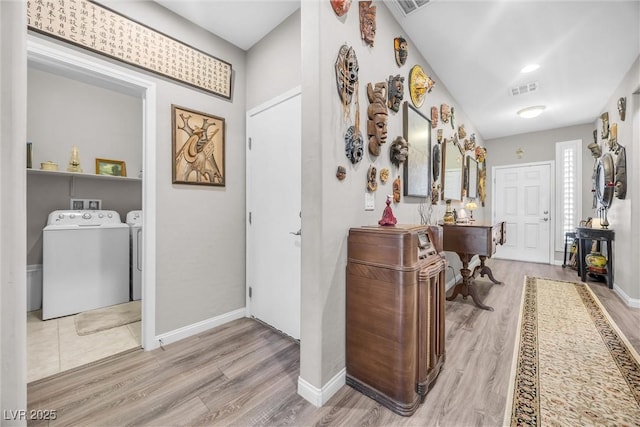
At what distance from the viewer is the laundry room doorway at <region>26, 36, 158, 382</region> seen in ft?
5.45

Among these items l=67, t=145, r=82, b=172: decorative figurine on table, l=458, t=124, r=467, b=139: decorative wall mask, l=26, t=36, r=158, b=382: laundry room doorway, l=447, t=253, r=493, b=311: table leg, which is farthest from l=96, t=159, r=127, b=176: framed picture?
l=458, t=124, r=467, b=139: decorative wall mask

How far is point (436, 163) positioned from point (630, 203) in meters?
2.19

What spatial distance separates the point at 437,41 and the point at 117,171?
4.06 metres

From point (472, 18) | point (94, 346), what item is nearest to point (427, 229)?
point (472, 18)

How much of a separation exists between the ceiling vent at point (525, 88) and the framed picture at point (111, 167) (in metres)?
5.24

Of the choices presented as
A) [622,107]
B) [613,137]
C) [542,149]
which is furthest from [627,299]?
[542,149]

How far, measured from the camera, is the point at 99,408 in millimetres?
1366

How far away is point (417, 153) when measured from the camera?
2.45 meters

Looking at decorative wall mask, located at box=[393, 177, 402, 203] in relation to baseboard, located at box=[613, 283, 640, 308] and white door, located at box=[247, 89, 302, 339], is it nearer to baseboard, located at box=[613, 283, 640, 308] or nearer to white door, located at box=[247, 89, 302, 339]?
white door, located at box=[247, 89, 302, 339]

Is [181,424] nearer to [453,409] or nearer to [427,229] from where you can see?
[453,409]

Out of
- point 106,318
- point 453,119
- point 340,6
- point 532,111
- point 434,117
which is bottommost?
point 106,318

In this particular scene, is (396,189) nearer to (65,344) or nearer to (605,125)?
(65,344)

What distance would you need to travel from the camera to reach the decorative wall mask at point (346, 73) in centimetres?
149

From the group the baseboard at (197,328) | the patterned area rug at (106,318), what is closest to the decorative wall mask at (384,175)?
the baseboard at (197,328)
